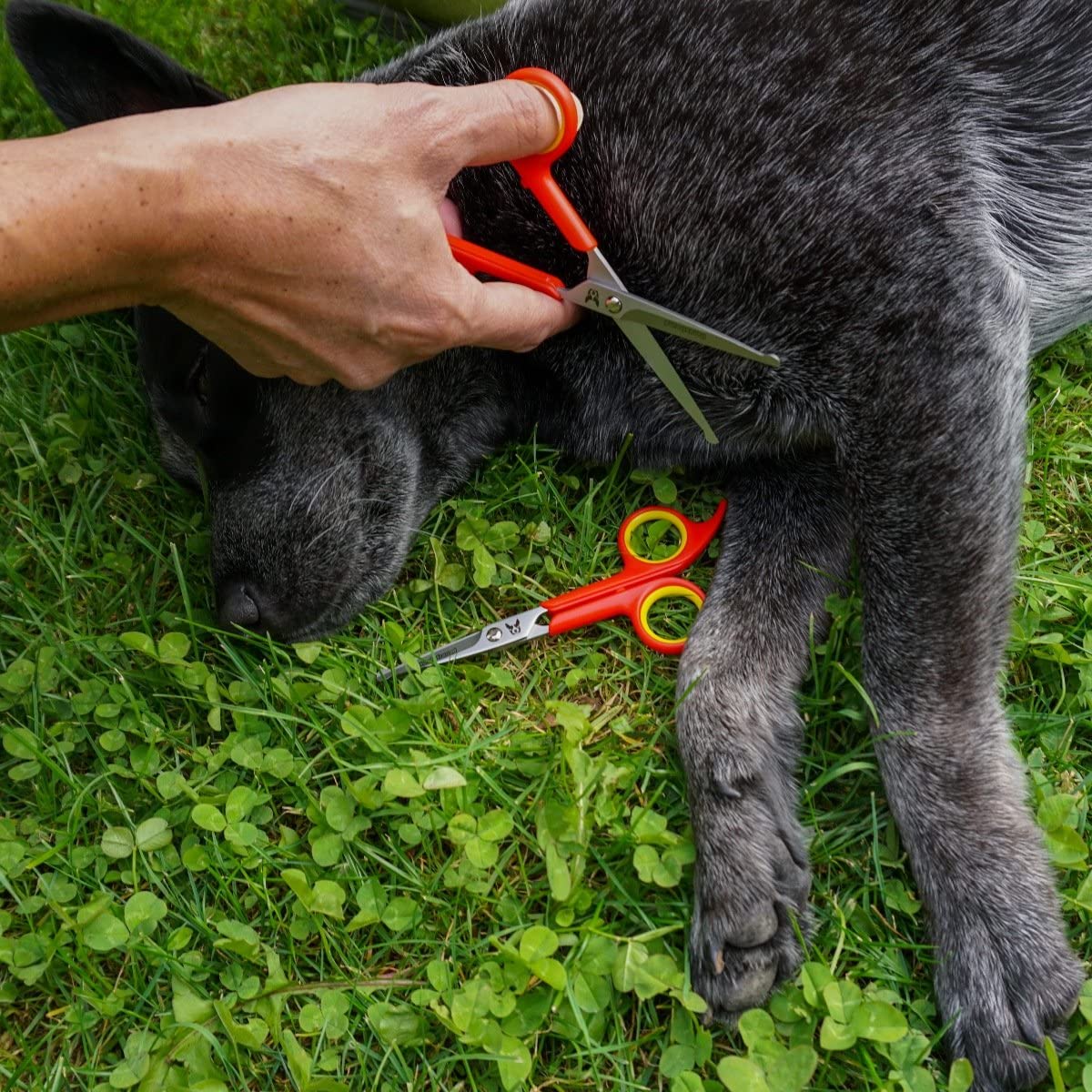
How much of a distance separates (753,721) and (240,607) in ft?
4.52

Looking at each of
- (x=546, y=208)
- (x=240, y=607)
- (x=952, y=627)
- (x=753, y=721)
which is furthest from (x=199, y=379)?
(x=952, y=627)

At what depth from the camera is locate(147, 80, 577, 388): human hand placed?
187 centimetres

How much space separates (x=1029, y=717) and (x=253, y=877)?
1936 millimetres

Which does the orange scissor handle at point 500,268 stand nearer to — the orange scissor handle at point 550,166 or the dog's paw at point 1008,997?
the orange scissor handle at point 550,166

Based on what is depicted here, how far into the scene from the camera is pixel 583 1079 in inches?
84.7

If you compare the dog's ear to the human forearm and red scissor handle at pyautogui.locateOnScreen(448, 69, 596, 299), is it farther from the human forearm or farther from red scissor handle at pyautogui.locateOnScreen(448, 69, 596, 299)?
red scissor handle at pyautogui.locateOnScreen(448, 69, 596, 299)

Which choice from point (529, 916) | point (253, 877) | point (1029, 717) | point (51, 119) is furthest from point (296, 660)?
point (51, 119)

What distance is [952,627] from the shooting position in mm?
2428

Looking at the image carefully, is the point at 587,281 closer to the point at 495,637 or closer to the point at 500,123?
the point at 500,123

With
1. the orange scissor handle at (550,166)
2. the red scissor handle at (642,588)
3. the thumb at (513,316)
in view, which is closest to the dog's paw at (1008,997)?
the red scissor handle at (642,588)

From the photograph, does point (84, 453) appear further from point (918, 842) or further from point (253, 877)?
point (918, 842)

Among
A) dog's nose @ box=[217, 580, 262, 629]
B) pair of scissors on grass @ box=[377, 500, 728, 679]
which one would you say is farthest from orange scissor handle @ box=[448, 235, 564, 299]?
dog's nose @ box=[217, 580, 262, 629]

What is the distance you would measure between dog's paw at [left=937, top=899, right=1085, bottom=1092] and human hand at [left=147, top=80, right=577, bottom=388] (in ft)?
5.77

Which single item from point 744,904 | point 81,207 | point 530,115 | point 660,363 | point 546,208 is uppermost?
point 81,207
